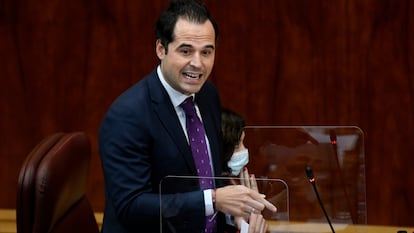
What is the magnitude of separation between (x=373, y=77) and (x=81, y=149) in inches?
40.7

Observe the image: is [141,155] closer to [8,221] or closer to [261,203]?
[261,203]

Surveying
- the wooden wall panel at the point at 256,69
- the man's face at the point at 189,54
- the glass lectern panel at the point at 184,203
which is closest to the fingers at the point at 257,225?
the glass lectern panel at the point at 184,203

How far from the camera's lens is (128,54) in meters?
2.29

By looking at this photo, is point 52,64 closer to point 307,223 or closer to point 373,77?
point 373,77

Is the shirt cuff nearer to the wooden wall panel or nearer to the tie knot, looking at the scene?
the tie knot

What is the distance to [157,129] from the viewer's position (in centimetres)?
123

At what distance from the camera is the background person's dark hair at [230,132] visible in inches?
52.1

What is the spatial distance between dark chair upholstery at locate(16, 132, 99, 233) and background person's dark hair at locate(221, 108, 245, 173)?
271 millimetres

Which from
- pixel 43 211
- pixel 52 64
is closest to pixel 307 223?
pixel 43 211

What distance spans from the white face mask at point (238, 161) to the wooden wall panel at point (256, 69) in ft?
3.03

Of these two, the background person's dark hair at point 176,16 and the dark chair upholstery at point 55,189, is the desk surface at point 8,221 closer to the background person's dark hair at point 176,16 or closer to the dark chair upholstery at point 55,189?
the dark chair upholstery at point 55,189

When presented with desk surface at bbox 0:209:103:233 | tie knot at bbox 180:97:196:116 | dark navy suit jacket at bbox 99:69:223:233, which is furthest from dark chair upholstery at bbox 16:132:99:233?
desk surface at bbox 0:209:103:233

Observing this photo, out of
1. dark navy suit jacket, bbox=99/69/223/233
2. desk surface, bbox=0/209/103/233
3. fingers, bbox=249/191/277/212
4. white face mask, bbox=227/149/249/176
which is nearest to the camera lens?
fingers, bbox=249/191/277/212

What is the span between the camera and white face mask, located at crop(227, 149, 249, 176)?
1263mm
